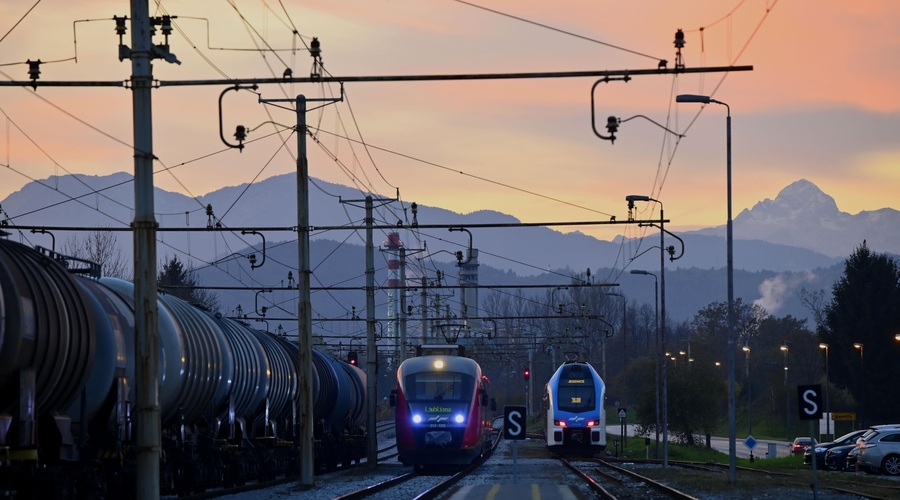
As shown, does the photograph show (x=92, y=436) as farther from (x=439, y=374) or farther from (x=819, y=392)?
(x=439, y=374)

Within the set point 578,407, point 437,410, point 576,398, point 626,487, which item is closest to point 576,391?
point 576,398

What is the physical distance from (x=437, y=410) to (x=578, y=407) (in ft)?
51.3

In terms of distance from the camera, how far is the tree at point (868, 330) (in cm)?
8512

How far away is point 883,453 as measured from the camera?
41156 mm

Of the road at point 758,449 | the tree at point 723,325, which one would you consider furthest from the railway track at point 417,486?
the tree at point 723,325

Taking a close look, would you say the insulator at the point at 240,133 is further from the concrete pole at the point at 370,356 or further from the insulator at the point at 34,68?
the concrete pole at the point at 370,356

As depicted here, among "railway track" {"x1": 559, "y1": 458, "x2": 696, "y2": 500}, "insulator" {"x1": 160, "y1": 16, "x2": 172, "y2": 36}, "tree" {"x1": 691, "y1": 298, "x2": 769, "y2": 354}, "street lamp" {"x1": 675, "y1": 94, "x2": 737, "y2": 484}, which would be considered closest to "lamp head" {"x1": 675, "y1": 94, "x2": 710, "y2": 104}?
"street lamp" {"x1": 675, "y1": 94, "x2": 737, "y2": 484}

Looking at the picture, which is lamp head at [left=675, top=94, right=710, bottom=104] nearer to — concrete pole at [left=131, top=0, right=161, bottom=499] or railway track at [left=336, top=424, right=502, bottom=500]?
railway track at [left=336, top=424, right=502, bottom=500]

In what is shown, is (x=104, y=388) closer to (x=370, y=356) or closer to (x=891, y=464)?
(x=370, y=356)

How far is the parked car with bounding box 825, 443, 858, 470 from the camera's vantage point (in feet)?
158

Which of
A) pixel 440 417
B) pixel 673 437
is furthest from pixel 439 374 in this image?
pixel 673 437

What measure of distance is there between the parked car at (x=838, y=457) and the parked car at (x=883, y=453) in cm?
611

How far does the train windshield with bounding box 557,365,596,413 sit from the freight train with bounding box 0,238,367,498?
21705 mm

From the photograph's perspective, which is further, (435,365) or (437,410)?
(435,365)
